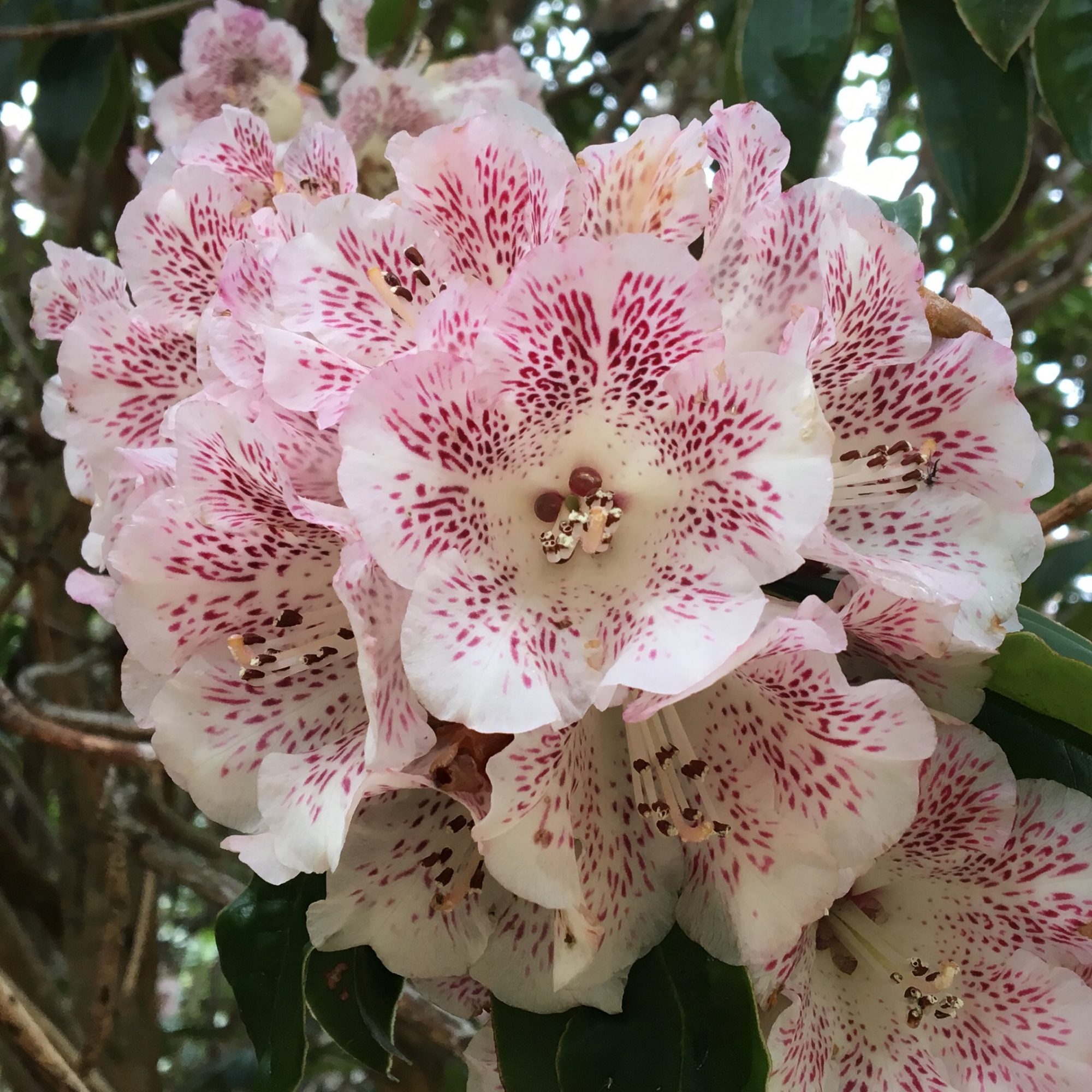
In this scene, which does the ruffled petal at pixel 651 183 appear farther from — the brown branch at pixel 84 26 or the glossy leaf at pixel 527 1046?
the brown branch at pixel 84 26

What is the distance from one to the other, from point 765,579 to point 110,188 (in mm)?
1699

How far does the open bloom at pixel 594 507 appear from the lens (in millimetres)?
389

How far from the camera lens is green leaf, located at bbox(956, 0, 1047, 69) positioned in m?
0.73

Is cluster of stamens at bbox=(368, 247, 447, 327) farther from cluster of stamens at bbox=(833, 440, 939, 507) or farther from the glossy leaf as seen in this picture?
the glossy leaf

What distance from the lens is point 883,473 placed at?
20.1 inches

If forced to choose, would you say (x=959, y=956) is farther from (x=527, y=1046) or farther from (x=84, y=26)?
(x=84, y=26)

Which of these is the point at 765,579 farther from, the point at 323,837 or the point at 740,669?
the point at 323,837

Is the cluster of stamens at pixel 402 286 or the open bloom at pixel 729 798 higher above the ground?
the cluster of stamens at pixel 402 286

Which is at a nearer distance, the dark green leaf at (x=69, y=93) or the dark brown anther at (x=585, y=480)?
the dark brown anther at (x=585, y=480)

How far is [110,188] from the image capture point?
1.70 metres

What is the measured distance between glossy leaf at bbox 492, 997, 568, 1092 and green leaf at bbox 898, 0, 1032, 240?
0.78m

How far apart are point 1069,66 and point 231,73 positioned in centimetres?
94

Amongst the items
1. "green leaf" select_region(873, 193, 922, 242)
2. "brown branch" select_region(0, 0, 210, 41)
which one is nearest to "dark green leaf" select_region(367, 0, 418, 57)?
"brown branch" select_region(0, 0, 210, 41)

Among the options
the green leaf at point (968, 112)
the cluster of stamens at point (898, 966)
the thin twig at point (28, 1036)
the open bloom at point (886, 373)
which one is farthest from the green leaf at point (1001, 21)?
the thin twig at point (28, 1036)
